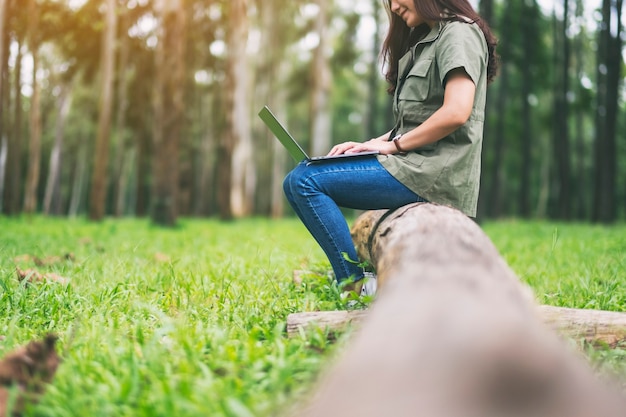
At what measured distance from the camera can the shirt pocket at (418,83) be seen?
3143mm

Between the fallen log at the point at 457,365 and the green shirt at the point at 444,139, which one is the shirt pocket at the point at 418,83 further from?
the fallen log at the point at 457,365

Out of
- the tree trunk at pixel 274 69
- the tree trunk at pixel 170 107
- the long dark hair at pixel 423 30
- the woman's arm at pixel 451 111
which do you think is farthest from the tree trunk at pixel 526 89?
the woman's arm at pixel 451 111

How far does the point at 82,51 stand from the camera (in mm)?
22922

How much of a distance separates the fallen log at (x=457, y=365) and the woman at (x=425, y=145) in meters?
1.29

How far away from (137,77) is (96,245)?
18.5 meters

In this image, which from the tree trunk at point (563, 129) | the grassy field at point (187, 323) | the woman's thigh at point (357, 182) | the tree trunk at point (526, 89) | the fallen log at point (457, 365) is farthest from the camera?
the tree trunk at point (526, 89)

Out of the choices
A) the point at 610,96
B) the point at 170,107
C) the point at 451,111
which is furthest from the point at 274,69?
the point at 451,111

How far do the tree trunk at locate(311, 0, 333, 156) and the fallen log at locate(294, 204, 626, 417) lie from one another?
47.4 ft

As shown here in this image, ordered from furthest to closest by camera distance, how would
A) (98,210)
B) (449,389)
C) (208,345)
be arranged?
1. (98,210)
2. (208,345)
3. (449,389)

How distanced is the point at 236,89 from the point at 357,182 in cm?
1337

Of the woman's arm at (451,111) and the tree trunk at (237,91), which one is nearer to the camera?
the woman's arm at (451,111)

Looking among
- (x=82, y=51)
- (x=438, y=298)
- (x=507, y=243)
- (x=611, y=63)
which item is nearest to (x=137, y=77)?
(x=82, y=51)

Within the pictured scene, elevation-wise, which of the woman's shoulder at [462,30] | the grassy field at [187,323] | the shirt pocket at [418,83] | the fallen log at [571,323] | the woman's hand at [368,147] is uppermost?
the woman's shoulder at [462,30]

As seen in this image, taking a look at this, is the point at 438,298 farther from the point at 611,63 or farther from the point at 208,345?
the point at 611,63
